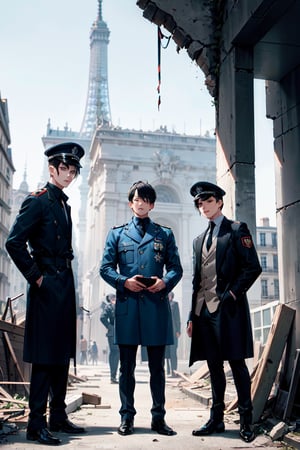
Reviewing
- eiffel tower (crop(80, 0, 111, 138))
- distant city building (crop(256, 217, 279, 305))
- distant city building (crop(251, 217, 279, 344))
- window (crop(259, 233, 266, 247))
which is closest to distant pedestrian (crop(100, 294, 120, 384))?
distant city building (crop(251, 217, 279, 344))

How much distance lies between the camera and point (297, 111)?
619 cm

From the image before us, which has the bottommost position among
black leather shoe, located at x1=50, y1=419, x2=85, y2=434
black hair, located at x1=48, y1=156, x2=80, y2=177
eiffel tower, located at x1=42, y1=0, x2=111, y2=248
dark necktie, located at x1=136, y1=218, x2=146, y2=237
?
black leather shoe, located at x1=50, y1=419, x2=85, y2=434

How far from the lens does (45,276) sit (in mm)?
4570

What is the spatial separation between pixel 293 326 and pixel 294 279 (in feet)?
2.13

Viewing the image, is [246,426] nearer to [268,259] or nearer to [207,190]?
[207,190]

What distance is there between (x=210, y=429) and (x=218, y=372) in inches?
19.5

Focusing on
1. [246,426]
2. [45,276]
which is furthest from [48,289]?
[246,426]

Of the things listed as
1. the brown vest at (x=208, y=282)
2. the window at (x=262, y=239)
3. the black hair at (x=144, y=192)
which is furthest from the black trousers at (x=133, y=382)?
the window at (x=262, y=239)

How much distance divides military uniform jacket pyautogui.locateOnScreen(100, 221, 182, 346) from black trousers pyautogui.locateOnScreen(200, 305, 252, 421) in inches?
14.2

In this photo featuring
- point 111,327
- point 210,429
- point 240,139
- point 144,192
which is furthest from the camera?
point 111,327

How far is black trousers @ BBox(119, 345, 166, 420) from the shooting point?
4699 millimetres

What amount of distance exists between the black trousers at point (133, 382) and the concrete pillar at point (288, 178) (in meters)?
1.73

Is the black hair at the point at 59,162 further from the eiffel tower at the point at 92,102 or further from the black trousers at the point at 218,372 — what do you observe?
the eiffel tower at the point at 92,102

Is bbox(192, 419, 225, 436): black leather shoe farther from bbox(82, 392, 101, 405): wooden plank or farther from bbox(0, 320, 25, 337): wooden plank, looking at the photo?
bbox(0, 320, 25, 337): wooden plank
